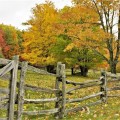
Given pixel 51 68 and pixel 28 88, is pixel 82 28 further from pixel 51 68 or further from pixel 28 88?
pixel 51 68

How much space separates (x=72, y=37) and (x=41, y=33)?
15.9 meters

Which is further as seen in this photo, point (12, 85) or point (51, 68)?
point (51, 68)

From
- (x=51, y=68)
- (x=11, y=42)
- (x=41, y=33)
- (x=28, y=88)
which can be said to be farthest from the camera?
(x=11, y=42)

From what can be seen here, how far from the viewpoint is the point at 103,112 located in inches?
532

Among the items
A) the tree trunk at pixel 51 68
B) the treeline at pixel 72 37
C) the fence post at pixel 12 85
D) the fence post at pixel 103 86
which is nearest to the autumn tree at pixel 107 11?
the treeline at pixel 72 37

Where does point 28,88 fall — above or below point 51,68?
above

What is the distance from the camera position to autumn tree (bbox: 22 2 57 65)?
4256 centimetres

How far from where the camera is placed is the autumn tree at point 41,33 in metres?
42.6

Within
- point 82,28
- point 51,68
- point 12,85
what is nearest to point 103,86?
point 12,85

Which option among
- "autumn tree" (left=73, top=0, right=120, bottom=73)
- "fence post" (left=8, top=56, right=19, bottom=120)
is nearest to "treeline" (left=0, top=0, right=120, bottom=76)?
"autumn tree" (left=73, top=0, right=120, bottom=73)

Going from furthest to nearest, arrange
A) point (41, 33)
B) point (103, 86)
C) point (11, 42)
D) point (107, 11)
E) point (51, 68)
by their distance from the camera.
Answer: point (11, 42) → point (51, 68) → point (41, 33) → point (107, 11) → point (103, 86)

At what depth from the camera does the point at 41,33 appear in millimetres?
42750

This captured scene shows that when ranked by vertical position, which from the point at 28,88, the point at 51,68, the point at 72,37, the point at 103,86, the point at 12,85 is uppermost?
the point at 72,37

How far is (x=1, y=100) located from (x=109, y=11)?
17.4 m
